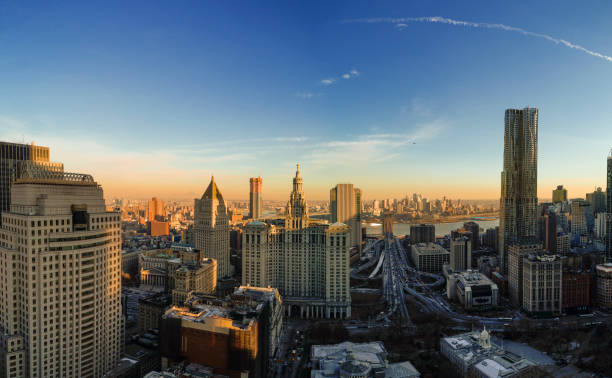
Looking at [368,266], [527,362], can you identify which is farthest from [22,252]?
[368,266]

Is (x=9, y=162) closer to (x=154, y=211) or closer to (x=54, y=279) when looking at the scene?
(x=54, y=279)

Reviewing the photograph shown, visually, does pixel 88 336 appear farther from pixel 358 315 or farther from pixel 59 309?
pixel 358 315

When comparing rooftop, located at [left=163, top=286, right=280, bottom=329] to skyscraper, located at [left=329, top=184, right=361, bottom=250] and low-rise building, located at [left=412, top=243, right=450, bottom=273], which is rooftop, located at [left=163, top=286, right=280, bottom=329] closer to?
low-rise building, located at [left=412, top=243, right=450, bottom=273]

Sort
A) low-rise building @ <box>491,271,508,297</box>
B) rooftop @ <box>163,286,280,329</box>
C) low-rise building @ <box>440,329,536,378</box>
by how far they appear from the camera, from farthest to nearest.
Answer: low-rise building @ <box>491,271,508,297</box>
low-rise building @ <box>440,329,536,378</box>
rooftop @ <box>163,286,280,329</box>

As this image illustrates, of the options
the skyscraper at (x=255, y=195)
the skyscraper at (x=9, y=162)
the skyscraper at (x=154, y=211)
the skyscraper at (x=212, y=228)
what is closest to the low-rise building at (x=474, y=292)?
the skyscraper at (x=212, y=228)

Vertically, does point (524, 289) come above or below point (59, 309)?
below

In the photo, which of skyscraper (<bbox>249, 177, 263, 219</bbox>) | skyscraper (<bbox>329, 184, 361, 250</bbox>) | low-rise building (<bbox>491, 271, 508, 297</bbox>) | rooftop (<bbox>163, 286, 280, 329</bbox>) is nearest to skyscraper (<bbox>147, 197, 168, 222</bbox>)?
skyscraper (<bbox>249, 177, 263, 219</bbox>)
